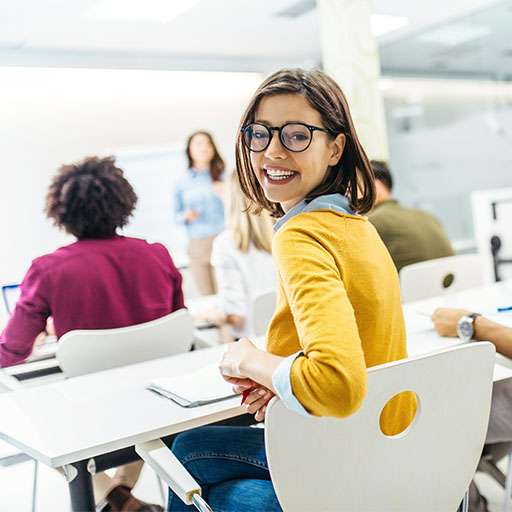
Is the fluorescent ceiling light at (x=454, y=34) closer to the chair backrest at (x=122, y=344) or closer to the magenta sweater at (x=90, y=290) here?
the magenta sweater at (x=90, y=290)

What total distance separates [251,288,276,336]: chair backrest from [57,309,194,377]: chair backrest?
0.73 ft

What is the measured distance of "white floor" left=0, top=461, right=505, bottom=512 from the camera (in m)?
2.33

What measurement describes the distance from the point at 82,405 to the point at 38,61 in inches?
195

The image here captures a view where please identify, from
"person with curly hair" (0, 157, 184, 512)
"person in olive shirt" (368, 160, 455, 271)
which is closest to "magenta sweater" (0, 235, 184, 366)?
"person with curly hair" (0, 157, 184, 512)

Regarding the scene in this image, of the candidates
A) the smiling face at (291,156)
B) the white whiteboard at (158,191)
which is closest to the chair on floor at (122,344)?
the smiling face at (291,156)

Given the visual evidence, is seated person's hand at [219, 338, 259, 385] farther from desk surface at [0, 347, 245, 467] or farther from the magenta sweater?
the magenta sweater

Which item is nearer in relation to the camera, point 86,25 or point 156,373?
point 156,373

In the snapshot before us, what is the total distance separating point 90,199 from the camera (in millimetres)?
2244

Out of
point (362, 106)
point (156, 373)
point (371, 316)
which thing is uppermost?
point (362, 106)

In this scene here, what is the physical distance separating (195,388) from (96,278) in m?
0.80

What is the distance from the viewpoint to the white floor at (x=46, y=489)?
2.33 m

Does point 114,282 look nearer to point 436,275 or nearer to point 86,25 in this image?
point 436,275

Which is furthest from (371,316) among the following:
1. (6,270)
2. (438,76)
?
(438,76)

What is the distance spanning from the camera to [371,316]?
1.06 meters
